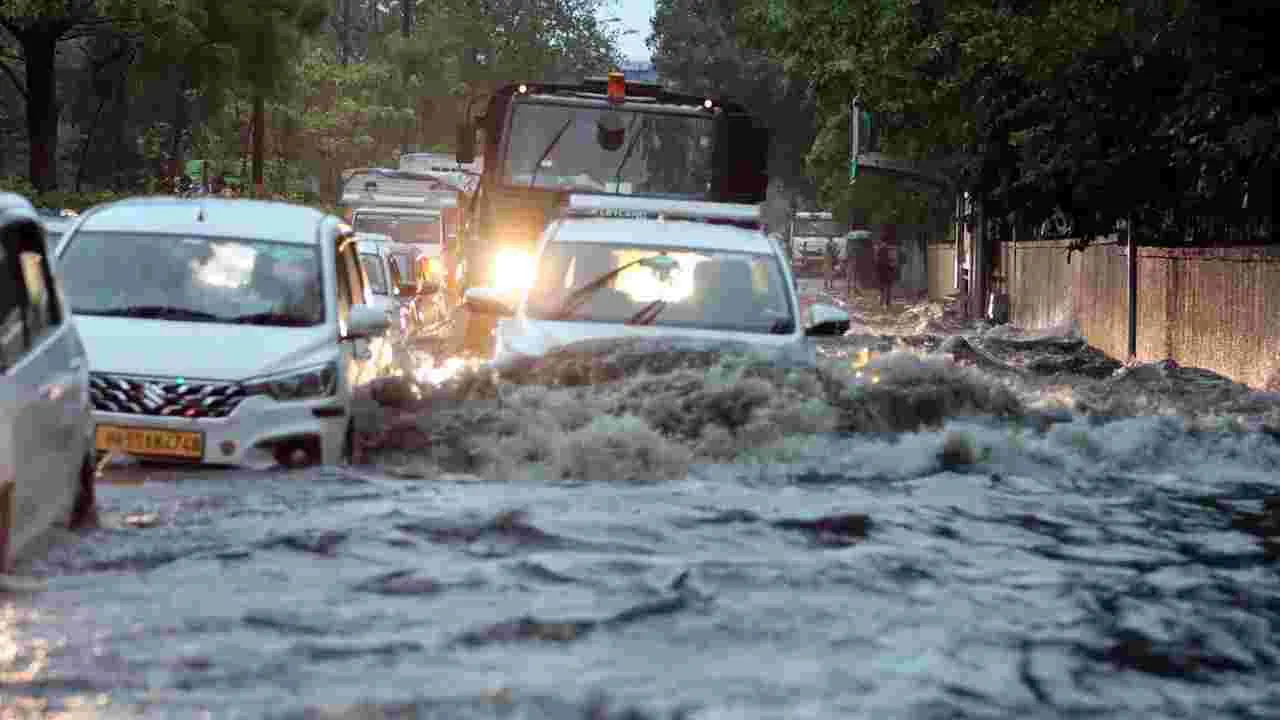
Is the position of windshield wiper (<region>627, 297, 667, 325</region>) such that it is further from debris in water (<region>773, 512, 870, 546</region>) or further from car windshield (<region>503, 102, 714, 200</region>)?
car windshield (<region>503, 102, 714, 200</region>)

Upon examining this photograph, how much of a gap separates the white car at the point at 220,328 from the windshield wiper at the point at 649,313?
1.59m

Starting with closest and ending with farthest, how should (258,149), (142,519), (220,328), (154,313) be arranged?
(142,519)
(220,328)
(154,313)
(258,149)

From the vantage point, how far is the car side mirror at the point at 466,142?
A: 78.2ft

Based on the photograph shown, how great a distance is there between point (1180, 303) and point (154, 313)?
16.5 m

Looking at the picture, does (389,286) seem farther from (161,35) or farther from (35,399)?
(35,399)

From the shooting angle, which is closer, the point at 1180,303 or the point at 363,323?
the point at 363,323

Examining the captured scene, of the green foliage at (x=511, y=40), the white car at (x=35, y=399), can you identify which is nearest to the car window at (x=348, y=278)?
the white car at (x=35, y=399)

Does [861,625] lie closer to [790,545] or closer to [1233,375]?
[790,545]

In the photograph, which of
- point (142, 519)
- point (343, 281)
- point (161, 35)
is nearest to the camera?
point (142, 519)

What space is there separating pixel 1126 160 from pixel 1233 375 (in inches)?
91.6

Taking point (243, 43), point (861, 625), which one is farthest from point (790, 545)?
point (243, 43)

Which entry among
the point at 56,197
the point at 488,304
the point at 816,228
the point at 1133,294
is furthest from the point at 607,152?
the point at 816,228

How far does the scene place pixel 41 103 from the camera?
123 ft

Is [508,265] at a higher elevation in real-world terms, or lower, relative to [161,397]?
higher
